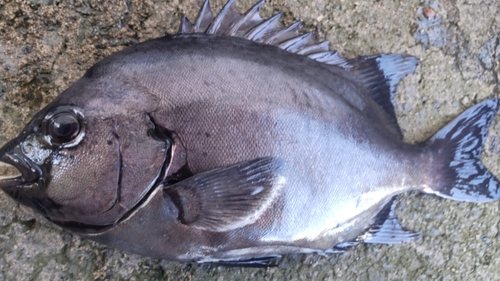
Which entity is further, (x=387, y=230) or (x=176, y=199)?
(x=387, y=230)

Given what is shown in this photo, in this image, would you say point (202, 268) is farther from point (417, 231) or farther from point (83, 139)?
point (417, 231)

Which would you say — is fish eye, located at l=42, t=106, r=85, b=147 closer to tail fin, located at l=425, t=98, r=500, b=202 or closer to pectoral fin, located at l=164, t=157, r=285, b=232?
pectoral fin, located at l=164, t=157, r=285, b=232

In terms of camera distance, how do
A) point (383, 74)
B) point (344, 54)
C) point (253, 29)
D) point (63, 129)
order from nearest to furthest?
1. point (63, 129)
2. point (253, 29)
3. point (383, 74)
4. point (344, 54)

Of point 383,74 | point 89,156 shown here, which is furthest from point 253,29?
point 89,156

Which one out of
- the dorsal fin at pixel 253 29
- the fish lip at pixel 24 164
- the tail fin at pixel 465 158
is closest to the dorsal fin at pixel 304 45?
the dorsal fin at pixel 253 29

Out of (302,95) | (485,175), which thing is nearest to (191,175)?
(302,95)

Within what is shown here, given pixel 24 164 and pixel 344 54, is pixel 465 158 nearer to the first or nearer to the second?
pixel 344 54

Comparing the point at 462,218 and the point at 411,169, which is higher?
the point at 411,169
